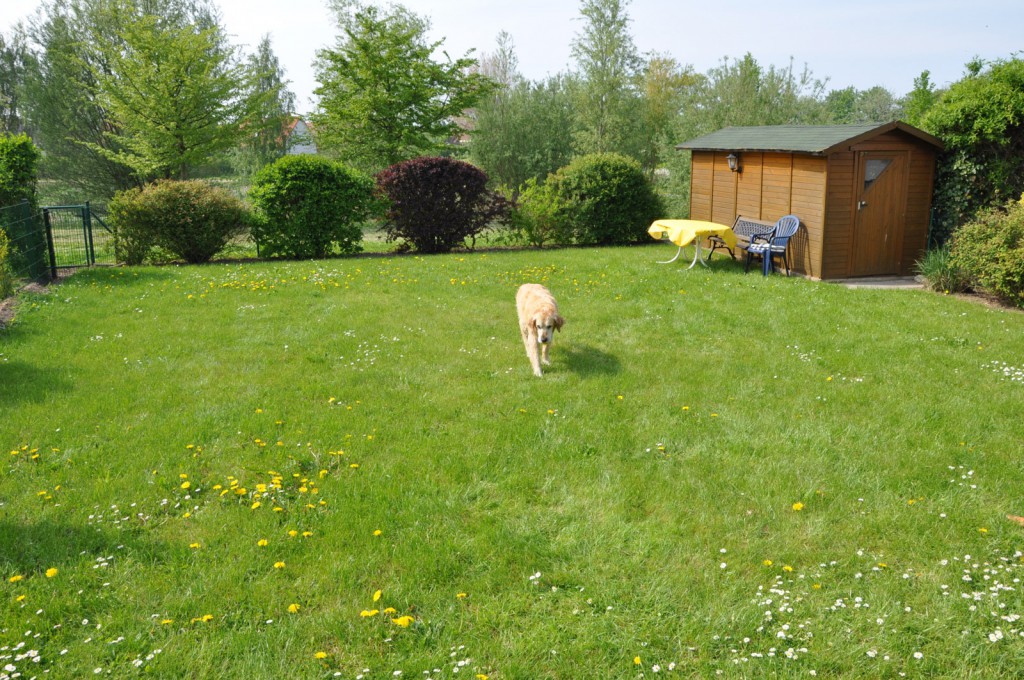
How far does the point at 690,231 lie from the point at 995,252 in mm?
4764

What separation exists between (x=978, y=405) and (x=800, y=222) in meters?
7.43

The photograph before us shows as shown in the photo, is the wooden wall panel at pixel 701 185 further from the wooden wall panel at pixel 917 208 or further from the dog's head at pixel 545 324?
the dog's head at pixel 545 324

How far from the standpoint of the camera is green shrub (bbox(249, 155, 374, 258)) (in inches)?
598

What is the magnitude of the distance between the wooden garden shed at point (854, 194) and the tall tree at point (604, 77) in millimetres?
18480

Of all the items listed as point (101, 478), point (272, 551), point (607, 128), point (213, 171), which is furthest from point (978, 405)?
point (213, 171)

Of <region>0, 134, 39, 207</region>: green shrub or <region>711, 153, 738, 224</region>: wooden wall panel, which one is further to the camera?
<region>711, 153, 738, 224</region>: wooden wall panel

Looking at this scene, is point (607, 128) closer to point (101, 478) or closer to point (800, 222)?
point (800, 222)

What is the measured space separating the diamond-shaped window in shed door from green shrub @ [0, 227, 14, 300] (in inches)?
546

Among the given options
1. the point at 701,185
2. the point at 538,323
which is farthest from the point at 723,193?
the point at 538,323

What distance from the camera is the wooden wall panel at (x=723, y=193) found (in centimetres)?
1555

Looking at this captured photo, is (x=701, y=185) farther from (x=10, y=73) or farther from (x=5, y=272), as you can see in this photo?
(x=10, y=73)

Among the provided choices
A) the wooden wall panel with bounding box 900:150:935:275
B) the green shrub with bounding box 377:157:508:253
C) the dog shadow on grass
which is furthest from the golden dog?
the green shrub with bounding box 377:157:508:253

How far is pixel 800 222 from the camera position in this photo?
43.3 ft

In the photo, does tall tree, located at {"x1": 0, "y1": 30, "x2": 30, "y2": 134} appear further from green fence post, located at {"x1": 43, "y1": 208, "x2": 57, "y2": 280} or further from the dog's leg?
the dog's leg
